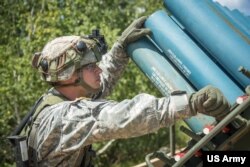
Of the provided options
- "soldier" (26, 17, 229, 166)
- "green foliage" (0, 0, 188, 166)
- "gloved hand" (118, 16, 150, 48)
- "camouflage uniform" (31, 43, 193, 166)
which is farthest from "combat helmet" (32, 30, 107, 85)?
"green foliage" (0, 0, 188, 166)

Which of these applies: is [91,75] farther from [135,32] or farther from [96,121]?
[135,32]

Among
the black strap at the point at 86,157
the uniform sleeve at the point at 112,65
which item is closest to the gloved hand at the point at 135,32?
the uniform sleeve at the point at 112,65

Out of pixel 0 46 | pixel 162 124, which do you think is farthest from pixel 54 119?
pixel 0 46

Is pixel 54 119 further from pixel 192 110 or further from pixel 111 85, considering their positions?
pixel 111 85

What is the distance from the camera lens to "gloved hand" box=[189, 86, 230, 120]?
2119 millimetres

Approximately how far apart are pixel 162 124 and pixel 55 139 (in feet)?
1.90

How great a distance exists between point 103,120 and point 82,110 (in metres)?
0.13

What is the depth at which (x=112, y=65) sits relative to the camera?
3.42m

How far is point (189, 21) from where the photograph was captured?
300 cm

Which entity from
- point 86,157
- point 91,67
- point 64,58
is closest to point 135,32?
point 91,67

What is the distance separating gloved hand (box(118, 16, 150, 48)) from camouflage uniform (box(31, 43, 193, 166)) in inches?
39.9

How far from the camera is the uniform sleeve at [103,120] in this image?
7.27 ft

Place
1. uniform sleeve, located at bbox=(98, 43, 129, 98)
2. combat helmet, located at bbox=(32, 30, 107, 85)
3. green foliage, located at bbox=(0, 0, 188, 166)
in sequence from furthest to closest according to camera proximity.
Answer: green foliage, located at bbox=(0, 0, 188, 166), uniform sleeve, located at bbox=(98, 43, 129, 98), combat helmet, located at bbox=(32, 30, 107, 85)

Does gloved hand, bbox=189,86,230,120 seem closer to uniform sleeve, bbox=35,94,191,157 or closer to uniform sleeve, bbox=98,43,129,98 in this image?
uniform sleeve, bbox=35,94,191,157
